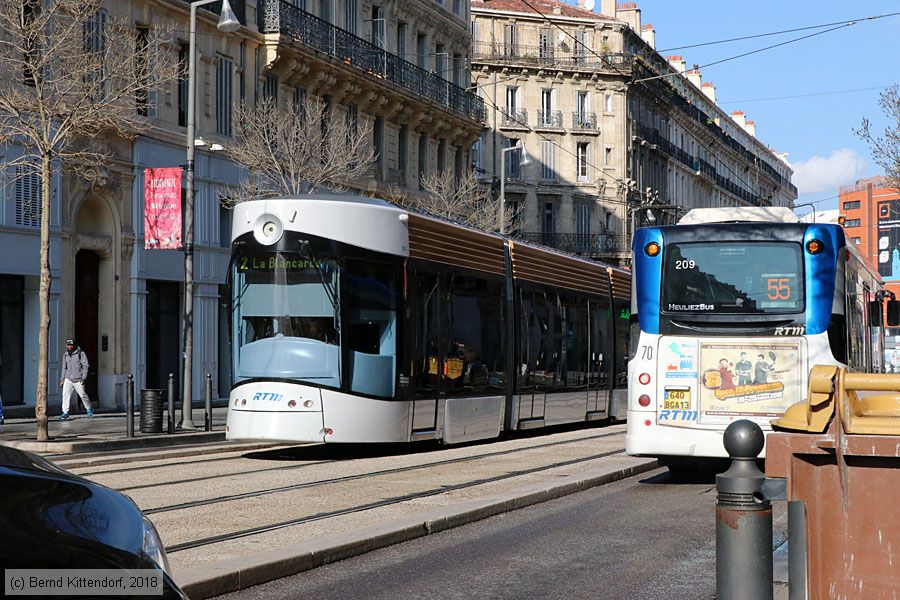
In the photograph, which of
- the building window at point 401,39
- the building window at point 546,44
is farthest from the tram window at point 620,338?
the building window at point 546,44

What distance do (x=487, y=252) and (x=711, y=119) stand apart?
78682 millimetres

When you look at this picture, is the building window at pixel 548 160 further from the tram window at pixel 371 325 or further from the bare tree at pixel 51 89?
the tram window at pixel 371 325

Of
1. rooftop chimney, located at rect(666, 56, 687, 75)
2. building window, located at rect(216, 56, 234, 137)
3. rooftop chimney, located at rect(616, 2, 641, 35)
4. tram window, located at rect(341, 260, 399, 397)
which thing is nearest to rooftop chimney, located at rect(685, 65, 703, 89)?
rooftop chimney, located at rect(666, 56, 687, 75)

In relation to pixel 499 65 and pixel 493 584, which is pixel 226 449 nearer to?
pixel 493 584

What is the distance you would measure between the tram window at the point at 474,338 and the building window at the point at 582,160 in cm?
5073

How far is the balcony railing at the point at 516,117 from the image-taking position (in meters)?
68.2

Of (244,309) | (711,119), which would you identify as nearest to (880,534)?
(244,309)

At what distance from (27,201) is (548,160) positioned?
45.3 meters

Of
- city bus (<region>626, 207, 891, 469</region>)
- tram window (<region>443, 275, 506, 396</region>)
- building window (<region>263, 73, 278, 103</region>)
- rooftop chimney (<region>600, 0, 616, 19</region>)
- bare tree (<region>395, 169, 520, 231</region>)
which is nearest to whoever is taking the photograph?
city bus (<region>626, 207, 891, 469</region>)

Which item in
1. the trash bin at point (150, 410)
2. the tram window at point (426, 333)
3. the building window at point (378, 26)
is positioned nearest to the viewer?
the tram window at point (426, 333)

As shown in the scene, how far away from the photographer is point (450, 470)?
49.2ft

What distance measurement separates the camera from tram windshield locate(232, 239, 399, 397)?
16.1 meters

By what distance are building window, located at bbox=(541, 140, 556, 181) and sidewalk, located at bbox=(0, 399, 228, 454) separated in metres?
43.7

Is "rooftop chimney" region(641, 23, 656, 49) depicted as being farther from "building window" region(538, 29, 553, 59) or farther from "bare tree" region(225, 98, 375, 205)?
"bare tree" region(225, 98, 375, 205)
